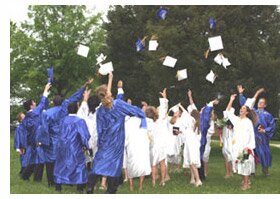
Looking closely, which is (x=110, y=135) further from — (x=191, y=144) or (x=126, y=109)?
(x=191, y=144)

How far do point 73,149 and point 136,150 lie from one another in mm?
1634

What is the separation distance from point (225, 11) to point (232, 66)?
245cm

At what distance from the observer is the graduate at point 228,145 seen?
14789 mm

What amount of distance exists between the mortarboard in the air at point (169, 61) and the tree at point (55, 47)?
22448 mm

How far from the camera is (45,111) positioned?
12.4 m

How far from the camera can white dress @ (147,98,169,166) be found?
42.9ft

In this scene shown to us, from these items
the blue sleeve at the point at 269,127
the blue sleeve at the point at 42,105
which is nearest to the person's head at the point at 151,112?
the blue sleeve at the point at 42,105

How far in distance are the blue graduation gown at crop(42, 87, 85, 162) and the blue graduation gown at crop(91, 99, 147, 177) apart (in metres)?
1.42

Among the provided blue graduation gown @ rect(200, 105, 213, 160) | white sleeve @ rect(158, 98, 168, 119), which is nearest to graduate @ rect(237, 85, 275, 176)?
blue graduation gown @ rect(200, 105, 213, 160)

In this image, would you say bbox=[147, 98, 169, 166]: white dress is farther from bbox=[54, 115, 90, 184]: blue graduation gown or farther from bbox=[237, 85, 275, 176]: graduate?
bbox=[237, 85, 275, 176]: graduate
